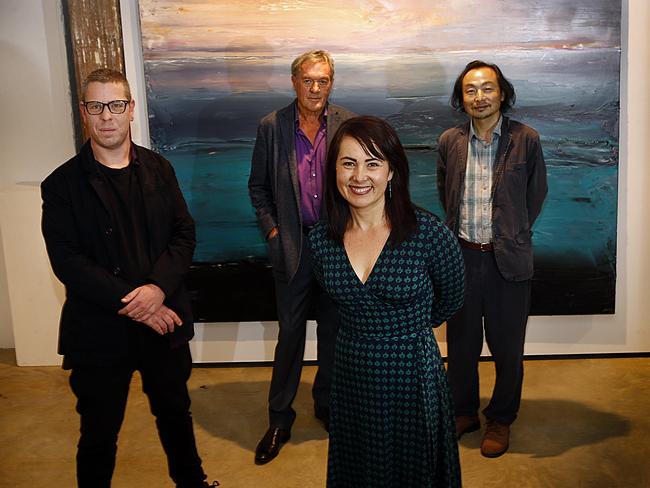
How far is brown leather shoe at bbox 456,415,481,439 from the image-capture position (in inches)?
140

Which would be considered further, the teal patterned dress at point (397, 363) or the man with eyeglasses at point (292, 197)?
the man with eyeglasses at point (292, 197)

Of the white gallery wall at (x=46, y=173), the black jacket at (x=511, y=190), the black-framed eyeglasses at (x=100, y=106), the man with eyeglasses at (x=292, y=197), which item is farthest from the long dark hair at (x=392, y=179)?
the white gallery wall at (x=46, y=173)

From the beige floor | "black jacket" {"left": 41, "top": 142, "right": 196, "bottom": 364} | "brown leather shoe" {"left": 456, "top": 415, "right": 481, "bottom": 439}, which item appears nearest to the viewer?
"black jacket" {"left": 41, "top": 142, "right": 196, "bottom": 364}

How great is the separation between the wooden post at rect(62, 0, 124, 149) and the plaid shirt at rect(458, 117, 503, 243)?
85.7 inches

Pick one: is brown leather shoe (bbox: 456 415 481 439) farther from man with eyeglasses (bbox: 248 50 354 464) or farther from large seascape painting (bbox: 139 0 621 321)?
large seascape painting (bbox: 139 0 621 321)

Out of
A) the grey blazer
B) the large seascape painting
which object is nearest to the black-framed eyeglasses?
the grey blazer

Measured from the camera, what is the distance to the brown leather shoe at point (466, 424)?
3552mm

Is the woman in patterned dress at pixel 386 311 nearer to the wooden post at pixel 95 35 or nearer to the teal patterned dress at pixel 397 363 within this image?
the teal patterned dress at pixel 397 363

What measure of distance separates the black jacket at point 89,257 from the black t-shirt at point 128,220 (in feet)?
0.06

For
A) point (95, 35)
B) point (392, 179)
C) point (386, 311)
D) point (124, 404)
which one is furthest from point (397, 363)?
point (95, 35)

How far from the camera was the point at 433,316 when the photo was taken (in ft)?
8.20

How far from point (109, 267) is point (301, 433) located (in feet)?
5.03

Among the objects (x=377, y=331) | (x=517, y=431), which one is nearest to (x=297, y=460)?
(x=517, y=431)

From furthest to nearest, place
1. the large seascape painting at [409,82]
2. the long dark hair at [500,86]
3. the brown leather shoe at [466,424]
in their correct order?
the large seascape painting at [409,82] → the brown leather shoe at [466,424] → the long dark hair at [500,86]
